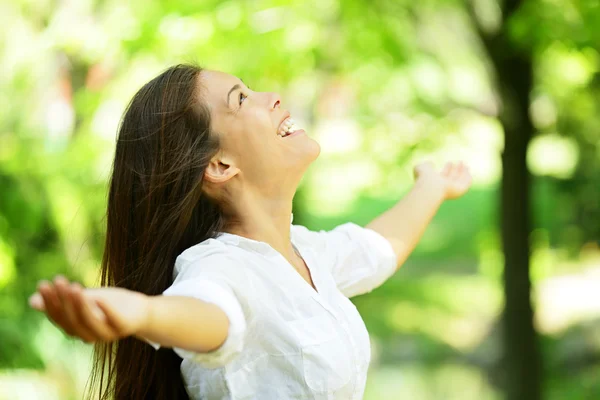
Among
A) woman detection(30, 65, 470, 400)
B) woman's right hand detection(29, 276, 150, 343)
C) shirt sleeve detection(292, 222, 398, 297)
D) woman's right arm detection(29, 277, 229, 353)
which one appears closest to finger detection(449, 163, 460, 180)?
shirt sleeve detection(292, 222, 398, 297)

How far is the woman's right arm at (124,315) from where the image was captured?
114cm

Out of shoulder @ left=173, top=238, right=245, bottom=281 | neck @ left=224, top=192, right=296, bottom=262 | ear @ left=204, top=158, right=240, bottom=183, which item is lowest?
shoulder @ left=173, top=238, right=245, bottom=281

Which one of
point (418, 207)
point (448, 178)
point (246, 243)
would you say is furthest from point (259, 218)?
point (448, 178)

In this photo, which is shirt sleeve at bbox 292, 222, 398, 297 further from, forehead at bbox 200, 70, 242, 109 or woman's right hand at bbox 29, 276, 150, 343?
woman's right hand at bbox 29, 276, 150, 343

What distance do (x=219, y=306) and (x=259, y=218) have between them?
15.3 inches

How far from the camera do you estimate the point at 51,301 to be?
115 centimetres

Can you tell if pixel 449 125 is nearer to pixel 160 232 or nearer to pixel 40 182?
pixel 40 182

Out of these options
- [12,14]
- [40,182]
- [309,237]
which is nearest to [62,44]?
[40,182]

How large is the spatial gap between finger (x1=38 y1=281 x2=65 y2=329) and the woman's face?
594 millimetres

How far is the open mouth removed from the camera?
175 cm

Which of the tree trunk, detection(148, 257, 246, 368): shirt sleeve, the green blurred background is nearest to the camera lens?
detection(148, 257, 246, 368): shirt sleeve

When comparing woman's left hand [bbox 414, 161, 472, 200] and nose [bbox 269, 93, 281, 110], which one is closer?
nose [bbox 269, 93, 281, 110]

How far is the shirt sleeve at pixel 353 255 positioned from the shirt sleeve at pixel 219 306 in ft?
1.80

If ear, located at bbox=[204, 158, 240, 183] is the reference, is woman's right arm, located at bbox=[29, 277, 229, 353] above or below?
below
